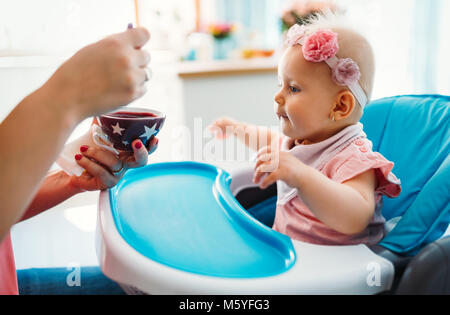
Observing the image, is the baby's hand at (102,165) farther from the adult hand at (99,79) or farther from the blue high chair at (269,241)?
the adult hand at (99,79)

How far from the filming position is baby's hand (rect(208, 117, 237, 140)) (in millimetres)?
928

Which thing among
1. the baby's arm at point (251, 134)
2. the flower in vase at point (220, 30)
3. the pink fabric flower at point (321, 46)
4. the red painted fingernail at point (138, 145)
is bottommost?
the baby's arm at point (251, 134)

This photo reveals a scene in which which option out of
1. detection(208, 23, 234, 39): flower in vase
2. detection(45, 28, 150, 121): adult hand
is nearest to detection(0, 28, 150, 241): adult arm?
detection(45, 28, 150, 121): adult hand

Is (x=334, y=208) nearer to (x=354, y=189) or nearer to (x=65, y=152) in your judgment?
(x=354, y=189)

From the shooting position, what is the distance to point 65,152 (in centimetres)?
73

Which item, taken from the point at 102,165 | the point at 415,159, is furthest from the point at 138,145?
the point at 415,159

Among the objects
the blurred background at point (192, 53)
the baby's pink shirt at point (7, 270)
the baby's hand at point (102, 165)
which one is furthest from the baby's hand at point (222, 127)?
the baby's pink shirt at point (7, 270)

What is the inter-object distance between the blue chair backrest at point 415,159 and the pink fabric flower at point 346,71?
22cm

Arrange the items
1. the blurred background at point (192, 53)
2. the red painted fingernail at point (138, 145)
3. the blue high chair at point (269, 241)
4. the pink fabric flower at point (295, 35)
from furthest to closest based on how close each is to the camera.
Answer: the blurred background at point (192, 53) < the pink fabric flower at point (295, 35) < the red painted fingernail at point (138, 145) < the blue high chair at point (269, 241)

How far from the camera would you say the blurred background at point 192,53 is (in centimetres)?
145

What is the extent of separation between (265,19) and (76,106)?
2459mm

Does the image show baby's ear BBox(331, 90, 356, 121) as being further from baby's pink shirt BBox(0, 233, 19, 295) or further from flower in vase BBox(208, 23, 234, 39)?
flower in vase BBox(208, 23, 234, 39)

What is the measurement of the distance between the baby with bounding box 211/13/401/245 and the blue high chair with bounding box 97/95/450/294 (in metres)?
0.06
